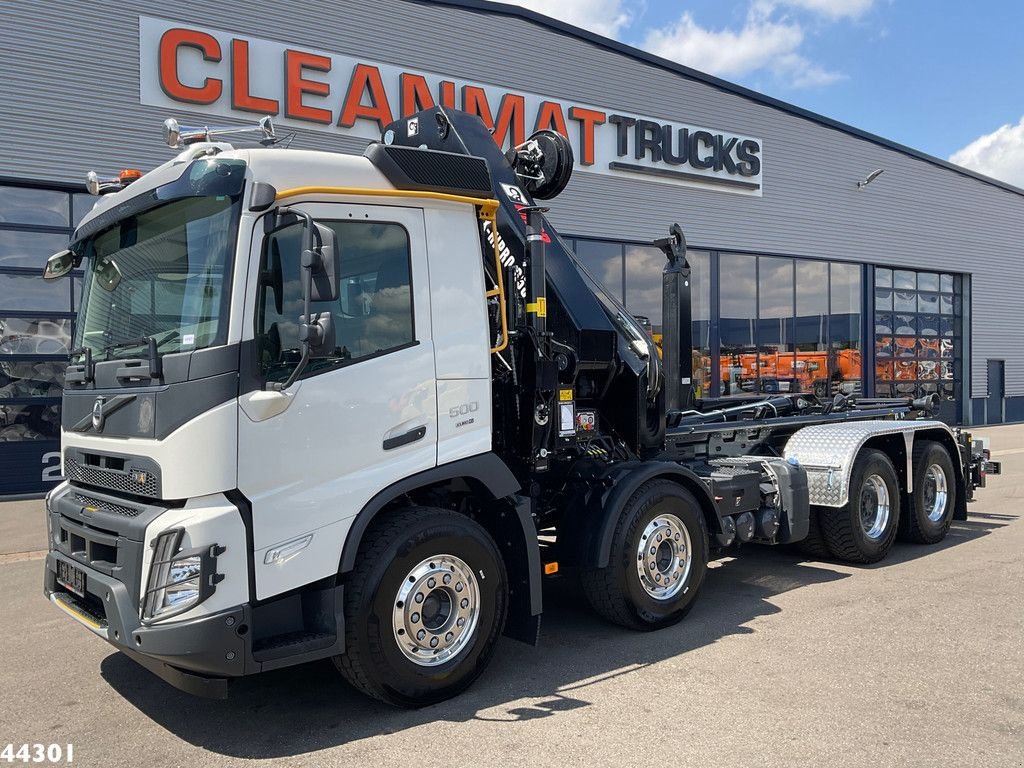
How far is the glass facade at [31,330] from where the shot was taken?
40.3 feet

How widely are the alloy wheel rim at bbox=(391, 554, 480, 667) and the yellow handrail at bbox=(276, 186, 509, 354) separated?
4.38ft

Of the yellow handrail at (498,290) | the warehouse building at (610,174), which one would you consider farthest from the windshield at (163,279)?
the warehouse building at (610,174)

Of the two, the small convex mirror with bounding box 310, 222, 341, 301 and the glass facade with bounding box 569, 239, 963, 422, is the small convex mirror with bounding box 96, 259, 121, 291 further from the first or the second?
the glass facade with bounding box 569, 239, 963, 422

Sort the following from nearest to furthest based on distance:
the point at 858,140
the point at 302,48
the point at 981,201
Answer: the point at 302,48 < the point at 858,140 < the point at 981,201

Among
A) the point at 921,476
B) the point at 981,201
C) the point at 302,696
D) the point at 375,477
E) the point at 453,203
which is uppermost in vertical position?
the point at 981,201

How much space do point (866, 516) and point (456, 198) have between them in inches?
206

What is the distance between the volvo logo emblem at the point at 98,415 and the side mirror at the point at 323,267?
4.47ft

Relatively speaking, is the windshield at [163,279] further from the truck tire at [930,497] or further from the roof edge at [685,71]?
the roof edge at [685,71]

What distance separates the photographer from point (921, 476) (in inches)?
329

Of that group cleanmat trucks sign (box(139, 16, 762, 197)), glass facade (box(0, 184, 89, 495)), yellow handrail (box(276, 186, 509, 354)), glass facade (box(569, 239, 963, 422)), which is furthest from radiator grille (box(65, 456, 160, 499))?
glass facade (box(569, 239, 963, 422))

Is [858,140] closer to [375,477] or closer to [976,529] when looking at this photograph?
[976,529]

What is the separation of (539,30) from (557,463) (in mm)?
13572

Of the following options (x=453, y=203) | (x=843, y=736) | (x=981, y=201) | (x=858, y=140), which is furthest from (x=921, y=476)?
(x=981, y=201)

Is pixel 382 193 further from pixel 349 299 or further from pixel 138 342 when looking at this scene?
pixel 138 342
